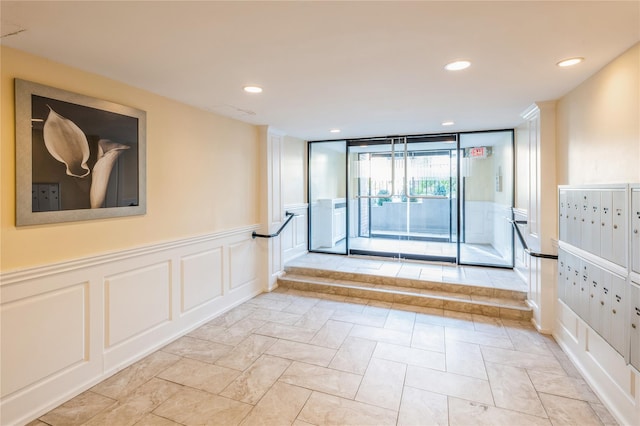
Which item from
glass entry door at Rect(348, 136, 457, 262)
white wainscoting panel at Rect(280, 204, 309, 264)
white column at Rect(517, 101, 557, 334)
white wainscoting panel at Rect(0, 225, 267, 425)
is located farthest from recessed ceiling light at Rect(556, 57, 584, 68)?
white wainscoting panel at Rect(280, 204, 309, 264)

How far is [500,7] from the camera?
5.12ft

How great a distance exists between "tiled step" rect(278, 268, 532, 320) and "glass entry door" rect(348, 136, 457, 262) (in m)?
1.16

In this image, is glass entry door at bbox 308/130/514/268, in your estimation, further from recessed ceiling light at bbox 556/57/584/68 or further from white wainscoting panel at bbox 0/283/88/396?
white wainscoting panel at bbox 0/283/88/396

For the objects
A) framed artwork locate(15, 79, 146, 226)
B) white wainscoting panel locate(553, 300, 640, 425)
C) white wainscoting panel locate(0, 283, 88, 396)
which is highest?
framed artwork locate(15, 79, 146, 226)

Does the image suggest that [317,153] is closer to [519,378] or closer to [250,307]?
[250,307]

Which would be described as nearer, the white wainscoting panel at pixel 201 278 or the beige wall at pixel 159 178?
the beige wall at pixel 159 178

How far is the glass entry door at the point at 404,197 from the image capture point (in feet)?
17.5

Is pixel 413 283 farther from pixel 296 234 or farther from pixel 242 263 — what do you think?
pixel 242 263

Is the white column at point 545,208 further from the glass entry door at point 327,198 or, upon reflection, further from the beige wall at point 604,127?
the glass entry door at point 327,198

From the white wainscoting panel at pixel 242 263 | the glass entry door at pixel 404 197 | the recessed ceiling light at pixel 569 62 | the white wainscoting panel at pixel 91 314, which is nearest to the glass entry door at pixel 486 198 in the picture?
the glass entry door at pixel 404 197

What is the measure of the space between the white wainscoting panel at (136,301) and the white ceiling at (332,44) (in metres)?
1.71

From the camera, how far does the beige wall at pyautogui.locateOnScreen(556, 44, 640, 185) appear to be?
6.52 feet

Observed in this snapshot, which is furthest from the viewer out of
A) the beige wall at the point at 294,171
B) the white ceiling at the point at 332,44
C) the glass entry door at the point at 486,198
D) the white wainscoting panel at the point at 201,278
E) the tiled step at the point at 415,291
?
the beige wall at the point at 294,171

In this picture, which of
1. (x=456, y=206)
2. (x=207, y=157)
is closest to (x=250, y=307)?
(x=207, y=157)
